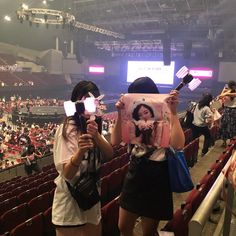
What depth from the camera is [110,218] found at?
10.2 ft

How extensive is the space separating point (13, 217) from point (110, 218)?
147 centimetres

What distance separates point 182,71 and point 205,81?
72.6 ft

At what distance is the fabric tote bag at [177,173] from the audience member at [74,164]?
17.4 inches

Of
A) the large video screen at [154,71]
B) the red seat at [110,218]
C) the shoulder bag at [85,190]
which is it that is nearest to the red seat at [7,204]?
the red seat at [110,218]

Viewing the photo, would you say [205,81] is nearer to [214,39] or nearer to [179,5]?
[214,39]

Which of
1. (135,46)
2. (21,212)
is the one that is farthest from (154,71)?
(21,212)

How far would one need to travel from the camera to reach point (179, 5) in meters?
20.2

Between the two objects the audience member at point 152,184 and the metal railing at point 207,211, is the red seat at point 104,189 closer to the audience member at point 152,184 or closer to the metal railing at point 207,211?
the audience member at point 152,184

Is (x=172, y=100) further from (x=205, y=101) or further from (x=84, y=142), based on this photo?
(x=205, y=101)

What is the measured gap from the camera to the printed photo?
2.03 m

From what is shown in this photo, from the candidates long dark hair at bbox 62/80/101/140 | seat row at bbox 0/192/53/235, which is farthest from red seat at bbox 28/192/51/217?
long dark hair at bbox 62/80/101/140

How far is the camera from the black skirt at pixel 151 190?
6.91 feet

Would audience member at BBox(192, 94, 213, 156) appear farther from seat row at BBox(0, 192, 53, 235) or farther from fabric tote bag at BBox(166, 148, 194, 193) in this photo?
fabric tote bag at BBox(166, 148, 194, 193)

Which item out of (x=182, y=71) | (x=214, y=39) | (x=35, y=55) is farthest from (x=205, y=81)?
(x=182, y=71)
